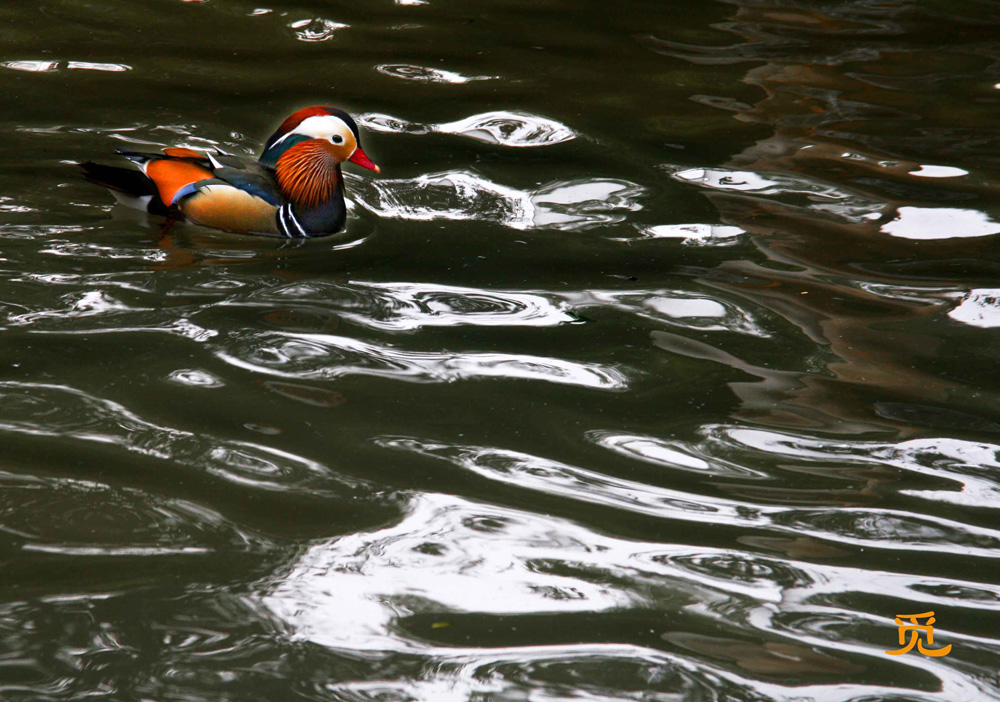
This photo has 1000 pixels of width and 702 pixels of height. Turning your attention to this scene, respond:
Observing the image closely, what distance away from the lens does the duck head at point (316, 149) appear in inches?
197

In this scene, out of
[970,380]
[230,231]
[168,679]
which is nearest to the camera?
[168,679]

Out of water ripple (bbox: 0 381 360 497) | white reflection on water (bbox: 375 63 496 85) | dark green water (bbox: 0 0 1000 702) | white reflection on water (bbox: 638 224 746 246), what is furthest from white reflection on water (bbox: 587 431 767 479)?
white reflection on water (bbox: 375 63 496 85)

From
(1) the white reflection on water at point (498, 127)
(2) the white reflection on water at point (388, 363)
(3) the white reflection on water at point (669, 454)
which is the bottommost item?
(3) the white reflection on water at point (669, 454)

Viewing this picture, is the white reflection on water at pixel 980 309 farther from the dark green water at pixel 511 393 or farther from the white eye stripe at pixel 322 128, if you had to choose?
the white eye stripe at pixel 322 128

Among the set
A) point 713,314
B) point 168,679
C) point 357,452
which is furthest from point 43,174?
point 168,679

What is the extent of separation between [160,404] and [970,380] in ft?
8.92

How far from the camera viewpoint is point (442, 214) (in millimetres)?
5129

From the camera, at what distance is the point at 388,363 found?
12.1ft

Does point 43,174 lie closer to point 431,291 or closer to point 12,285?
point 12,285

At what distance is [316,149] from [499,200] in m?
0.90

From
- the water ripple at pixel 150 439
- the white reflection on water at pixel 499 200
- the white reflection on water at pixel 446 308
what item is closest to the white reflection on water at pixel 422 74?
the white reflection on water at pixel 499 200

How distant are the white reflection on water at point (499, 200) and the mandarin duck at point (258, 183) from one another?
34cm

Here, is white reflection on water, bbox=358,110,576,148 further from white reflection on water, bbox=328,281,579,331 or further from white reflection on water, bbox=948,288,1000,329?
white reflection on water, bbox=948,288,1000,329

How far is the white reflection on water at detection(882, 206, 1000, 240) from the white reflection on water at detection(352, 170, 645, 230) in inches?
48.4
